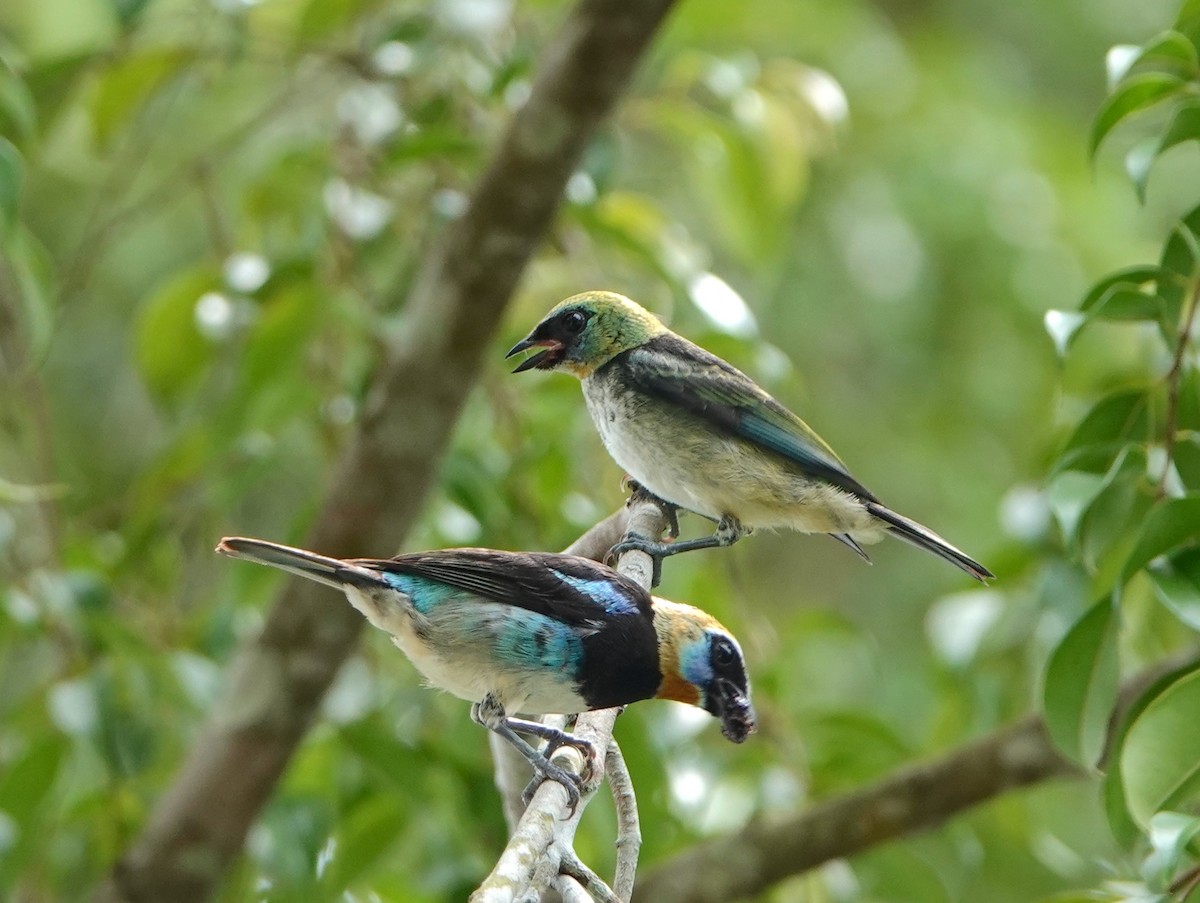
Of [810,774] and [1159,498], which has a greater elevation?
[1159,498]

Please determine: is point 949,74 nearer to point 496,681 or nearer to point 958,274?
point 958,274

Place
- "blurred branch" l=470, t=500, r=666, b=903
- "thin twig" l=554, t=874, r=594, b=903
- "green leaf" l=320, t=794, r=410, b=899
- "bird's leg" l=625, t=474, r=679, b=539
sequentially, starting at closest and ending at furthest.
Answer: "blurred branch" l=470, t=500, r=666, b=903 < "thin twig" l=554, t=874, r=594, b=903 < "bird's leg" l=625, t=474, r=679, b=539 < "green leaf" l=320, t=794, r=410, b=899

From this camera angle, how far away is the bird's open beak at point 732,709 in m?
2.54

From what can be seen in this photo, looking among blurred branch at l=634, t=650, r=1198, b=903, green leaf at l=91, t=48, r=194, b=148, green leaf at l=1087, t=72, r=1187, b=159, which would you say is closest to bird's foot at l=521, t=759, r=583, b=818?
green leaf at l=1087, t=72, r=1187, b=159

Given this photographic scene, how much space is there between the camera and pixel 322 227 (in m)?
4.41

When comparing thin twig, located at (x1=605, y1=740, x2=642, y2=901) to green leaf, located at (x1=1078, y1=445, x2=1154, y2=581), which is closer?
thin twig, located at (x1=605, y1=740, x2=642, y2=901)

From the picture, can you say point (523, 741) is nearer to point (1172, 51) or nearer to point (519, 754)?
point (519, 754)

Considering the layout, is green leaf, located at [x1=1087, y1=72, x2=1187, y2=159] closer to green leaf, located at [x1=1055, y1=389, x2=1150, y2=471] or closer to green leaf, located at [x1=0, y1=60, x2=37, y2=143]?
green leaf, located at [x1=1055, y1=389, x2=1150, y2=471]

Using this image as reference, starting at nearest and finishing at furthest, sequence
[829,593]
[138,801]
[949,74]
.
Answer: [138,801], [949,74], [829,593]

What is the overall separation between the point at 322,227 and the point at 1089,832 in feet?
15.7

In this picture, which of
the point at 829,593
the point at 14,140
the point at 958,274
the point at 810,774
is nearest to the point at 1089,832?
the point at 829,593

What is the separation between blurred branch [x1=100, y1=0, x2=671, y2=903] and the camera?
3713mm

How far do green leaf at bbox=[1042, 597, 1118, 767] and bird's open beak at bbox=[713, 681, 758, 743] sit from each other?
52 centimetres

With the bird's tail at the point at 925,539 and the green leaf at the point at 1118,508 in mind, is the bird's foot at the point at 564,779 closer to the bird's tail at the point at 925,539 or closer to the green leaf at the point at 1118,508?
the bird's tail at the point at 925,539
